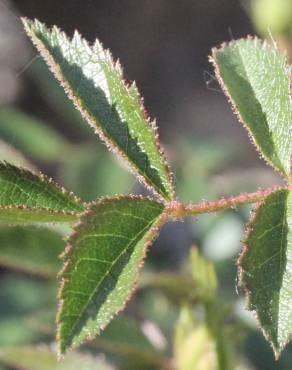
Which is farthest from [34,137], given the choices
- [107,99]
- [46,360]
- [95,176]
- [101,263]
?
[101,263]

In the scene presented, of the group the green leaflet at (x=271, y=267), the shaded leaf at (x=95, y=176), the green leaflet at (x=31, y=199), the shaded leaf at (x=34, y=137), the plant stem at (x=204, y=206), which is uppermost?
the shaded leaf at (x=34, y=137)

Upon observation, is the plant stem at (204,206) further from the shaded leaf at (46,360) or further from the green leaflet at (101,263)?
the shaded leaf at (46,360)

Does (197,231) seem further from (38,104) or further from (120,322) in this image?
(38,104)

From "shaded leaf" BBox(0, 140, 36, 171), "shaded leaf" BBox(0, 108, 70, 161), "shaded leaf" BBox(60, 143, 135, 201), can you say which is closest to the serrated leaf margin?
"shaded leaf" BBox(0, 140, 36, 171)

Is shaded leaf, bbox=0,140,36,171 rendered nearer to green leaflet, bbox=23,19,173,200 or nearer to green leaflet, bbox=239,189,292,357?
green leaflet, bbox=23,19,173,200

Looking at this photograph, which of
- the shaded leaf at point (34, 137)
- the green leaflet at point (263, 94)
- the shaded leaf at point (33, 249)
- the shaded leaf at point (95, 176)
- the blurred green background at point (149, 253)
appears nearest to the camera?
the green leaflet at point (263, 94)

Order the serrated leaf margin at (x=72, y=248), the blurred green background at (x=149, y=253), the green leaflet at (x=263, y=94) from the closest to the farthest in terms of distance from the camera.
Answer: the serrated leaf margin at (x=72, y=248) < the green leaflet at (x=263, y=94) < the blurred green background at (x=149, y=253)

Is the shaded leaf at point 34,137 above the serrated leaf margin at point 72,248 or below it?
above

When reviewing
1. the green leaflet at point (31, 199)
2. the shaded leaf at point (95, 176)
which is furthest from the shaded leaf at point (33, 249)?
the green leaflet at point (31, 199)
